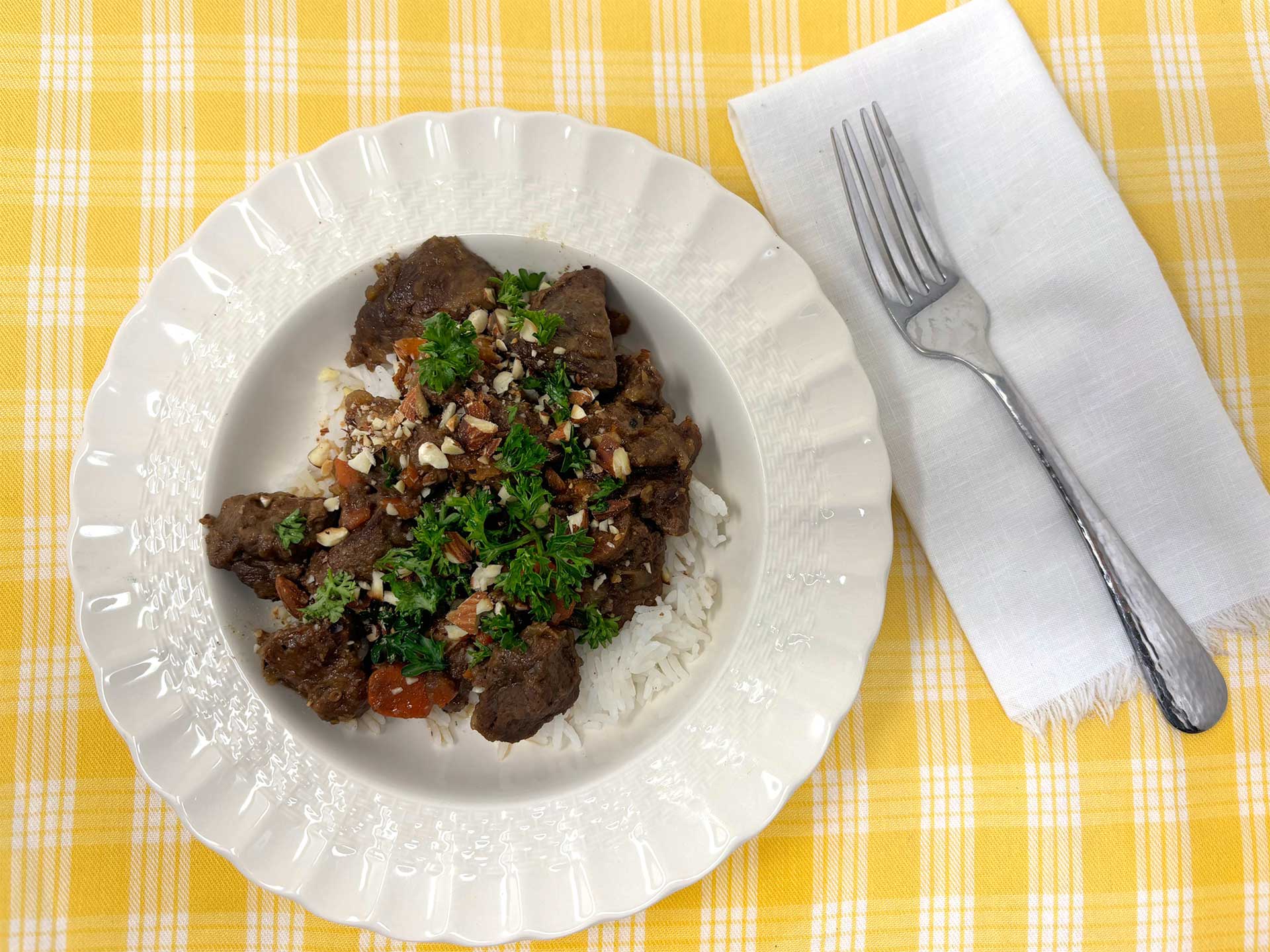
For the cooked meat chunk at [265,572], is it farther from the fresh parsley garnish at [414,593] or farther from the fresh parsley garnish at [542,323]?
the fresh parsley garnish at [542,323]

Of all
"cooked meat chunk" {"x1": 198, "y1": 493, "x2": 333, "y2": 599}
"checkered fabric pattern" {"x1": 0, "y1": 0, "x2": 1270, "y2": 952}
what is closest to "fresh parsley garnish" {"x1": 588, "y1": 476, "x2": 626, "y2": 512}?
"cooked meat chunk" {"x1": 198, "y1": 493, "x2": 333, "y2": 599}

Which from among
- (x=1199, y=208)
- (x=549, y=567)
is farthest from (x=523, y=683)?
(x=1199, y=208)

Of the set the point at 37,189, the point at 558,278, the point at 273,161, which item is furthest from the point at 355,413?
the point at 37,189

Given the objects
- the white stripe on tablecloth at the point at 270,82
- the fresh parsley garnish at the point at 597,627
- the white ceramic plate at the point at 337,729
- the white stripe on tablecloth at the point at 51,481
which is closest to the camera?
the white ceramic plate at the point at 337,729

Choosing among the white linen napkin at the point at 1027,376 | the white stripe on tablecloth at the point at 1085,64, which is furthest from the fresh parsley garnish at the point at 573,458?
the white stripe on tablecloth at the point at 1085,64

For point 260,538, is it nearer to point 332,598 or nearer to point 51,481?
point 332,598

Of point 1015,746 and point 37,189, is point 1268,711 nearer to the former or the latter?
point 1015,746
